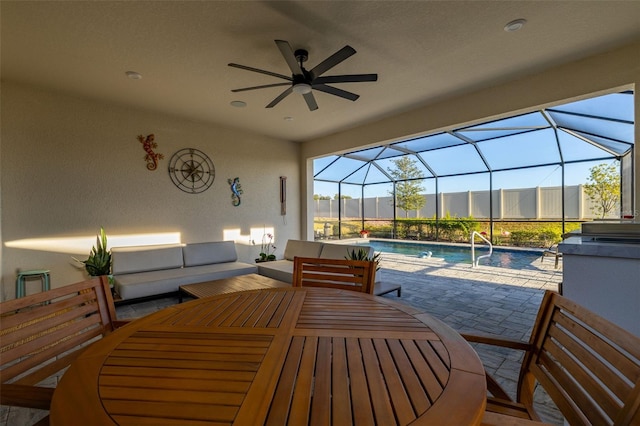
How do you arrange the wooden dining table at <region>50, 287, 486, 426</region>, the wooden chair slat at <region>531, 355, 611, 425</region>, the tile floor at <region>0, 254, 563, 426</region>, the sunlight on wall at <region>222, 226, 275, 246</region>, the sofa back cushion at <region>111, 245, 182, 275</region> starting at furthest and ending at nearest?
the sunlight on wall at <region>222, 226, 275, 246</region>, the sofa back cushion at <region>111, 245, 182, 275</region>, the tile floor at <region>0, 254, 563, 426</region>, the wooden chair slat at <region>531, 355, 611, 425</region>, the wooden dining table at <region>50, 287, 486, 426</region>

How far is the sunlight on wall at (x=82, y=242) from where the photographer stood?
12.4ft

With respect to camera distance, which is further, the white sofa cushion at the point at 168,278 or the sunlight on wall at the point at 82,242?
the sunlight on wall at the point at 82,242

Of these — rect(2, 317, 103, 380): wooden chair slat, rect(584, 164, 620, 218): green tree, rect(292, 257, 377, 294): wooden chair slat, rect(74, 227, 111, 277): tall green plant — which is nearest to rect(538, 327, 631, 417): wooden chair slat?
rect(292, 257, 377, 294): wooden chair slat

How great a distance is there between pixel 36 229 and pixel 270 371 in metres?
4.62

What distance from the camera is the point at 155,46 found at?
9.30 ft

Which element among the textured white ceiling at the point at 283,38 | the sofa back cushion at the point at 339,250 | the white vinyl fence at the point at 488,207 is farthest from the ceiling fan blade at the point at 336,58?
the white vinyl fence at the point at 488,207

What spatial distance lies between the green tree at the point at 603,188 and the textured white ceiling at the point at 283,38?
4819 millimetres

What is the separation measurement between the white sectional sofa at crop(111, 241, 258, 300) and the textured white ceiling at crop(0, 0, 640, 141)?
7.32ft

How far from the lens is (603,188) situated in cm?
651

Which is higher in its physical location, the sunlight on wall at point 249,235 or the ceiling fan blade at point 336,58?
the ceiling fan blade at point 336,58

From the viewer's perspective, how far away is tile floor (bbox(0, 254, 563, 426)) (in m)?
2.11

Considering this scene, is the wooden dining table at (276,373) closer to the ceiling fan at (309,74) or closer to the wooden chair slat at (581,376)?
the wooden chair slat at (581,376)

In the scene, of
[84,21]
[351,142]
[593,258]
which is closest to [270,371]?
[593,258]

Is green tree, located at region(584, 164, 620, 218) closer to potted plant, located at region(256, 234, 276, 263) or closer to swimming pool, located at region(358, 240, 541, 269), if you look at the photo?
swimming pool, located at region(358, 240, 541, 269)
